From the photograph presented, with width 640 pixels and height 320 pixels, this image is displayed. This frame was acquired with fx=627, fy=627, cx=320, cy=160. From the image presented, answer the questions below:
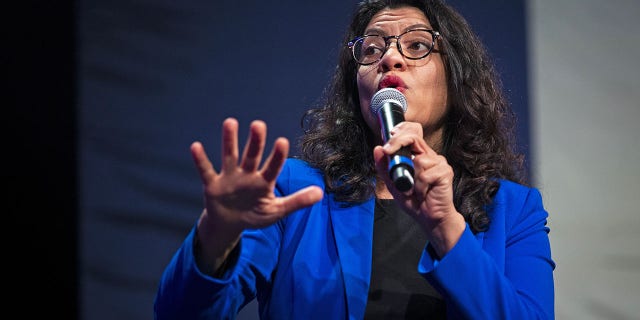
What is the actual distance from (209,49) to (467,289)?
145 cm

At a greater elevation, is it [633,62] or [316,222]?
[633,62]

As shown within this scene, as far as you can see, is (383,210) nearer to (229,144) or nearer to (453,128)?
(453,128)

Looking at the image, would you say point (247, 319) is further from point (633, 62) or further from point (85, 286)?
point (633, 62)

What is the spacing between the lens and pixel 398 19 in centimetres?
157

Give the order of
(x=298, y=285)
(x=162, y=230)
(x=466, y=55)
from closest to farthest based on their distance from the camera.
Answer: (x=298, y=285) → (x=466, y=55) → (x=162, y=230)

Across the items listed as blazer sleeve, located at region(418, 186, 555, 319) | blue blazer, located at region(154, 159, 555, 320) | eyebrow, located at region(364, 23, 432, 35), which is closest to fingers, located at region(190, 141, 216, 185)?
blue blazer, located at region(154, 159, 555, 320)

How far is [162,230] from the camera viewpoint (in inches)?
87.7

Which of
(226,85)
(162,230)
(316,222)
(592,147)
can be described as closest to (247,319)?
(162,230)

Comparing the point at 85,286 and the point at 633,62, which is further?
the point at 633,62

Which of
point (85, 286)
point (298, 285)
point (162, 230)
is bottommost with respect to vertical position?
point (85, 286)

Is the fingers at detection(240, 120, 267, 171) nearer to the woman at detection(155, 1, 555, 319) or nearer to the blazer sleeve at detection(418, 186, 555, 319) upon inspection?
the woman at detection(155, 1, 555, 319)

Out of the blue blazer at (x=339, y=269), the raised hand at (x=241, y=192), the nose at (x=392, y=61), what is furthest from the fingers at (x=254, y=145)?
the nose at (x=392, y=61)

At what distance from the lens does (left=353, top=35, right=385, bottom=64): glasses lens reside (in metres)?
1.52

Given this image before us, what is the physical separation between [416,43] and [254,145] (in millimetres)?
700
